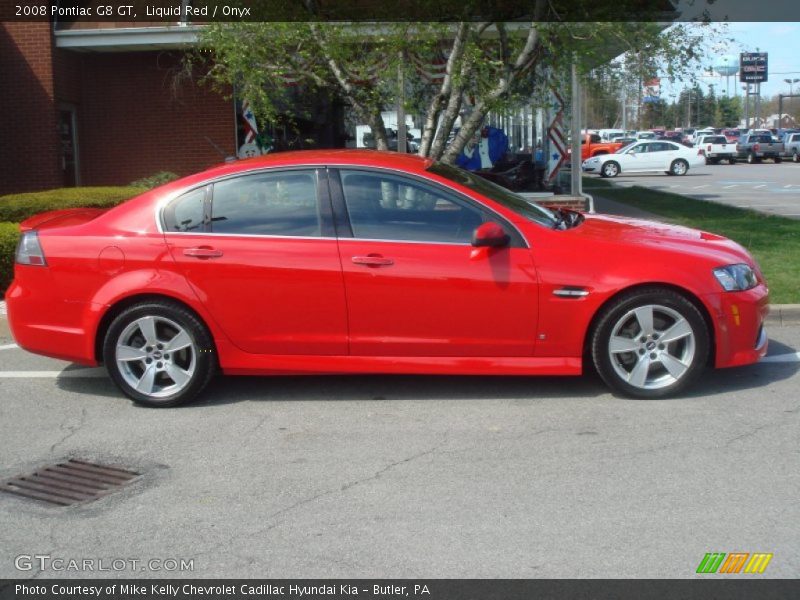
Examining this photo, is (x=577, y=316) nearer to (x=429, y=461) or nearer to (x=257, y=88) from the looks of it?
(x=429, y=461)

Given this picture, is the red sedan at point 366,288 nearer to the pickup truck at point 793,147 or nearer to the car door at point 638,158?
the car door at point 638,158

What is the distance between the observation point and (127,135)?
1638cm

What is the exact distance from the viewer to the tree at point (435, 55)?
10484 millimetres

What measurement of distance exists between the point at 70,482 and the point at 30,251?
6.61ft

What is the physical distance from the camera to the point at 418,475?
519cm

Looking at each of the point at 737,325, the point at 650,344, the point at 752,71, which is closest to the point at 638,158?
the point at 737,325

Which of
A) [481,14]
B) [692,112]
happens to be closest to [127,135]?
[481,14]

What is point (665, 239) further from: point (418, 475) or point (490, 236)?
point (418, 475)

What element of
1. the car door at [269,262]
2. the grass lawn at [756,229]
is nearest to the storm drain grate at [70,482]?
the car door at [269,262]

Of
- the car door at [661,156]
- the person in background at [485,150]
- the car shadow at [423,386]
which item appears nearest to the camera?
the car shadow at [423,386]

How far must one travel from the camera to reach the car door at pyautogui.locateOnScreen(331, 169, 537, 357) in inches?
244

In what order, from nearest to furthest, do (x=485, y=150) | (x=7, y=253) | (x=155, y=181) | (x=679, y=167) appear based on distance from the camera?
(x=7, y=253) → (x=155, y=181) → (x=485, y=150) → (x=679, y=167)

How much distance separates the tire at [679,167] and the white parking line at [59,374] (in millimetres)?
36519

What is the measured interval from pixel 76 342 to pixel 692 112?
12600cm
